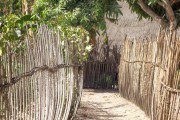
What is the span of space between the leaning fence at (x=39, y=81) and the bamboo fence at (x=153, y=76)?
1.42m

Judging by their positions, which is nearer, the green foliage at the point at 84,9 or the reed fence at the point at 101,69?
the green foliage at the point at 84,9

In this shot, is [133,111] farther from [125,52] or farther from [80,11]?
[80,11]

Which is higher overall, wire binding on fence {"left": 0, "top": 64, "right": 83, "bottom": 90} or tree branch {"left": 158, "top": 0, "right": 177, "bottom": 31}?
tree branch {"left": 158, "top": 0, "right": 177, "bottom": 31}

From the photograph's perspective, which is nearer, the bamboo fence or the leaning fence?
the leaning fence

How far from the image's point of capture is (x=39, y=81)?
464 centimetres

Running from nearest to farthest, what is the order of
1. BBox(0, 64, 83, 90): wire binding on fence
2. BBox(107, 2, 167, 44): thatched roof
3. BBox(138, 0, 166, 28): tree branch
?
1. BBox(0, 64, 83, 90): wire binding on fence
2. BBox(138, 0, 166, 28): tree branch
3. BBox(107, 2, 167, 44): thatched roof

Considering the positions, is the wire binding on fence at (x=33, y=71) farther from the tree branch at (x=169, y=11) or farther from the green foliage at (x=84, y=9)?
the tree branch at (x=169, y=11)

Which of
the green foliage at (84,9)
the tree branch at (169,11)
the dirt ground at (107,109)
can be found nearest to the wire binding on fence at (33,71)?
the dirt ground at (107,109)

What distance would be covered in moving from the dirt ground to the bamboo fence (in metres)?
0.18

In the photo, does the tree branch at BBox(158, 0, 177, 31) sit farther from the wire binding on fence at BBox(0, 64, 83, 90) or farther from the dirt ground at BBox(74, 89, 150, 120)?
the wire binding on fence at BBox(0, 64, 83, 90)

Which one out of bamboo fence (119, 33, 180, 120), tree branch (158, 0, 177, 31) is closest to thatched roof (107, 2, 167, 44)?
tree branch (158, 0, 177, 31)

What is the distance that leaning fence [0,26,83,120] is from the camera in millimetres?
3638

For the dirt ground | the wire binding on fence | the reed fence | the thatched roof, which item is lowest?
the dirt ground

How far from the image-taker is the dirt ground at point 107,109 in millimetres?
7945
